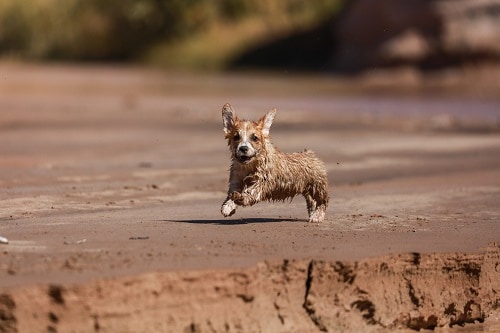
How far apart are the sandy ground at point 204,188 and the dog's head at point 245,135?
1.99 ft

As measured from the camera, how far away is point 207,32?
127ft

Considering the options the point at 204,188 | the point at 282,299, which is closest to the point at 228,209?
the point at 282,299

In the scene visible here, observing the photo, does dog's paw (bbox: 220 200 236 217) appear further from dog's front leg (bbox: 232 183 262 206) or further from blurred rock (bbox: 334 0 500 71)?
blurred rock (bbox: 334 0 500 71)

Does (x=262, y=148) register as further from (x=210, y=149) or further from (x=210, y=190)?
(x=210, y=149)

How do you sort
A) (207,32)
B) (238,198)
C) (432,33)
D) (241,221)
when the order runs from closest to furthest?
(238,198) → (241,221) → (432,33) → (207,32)

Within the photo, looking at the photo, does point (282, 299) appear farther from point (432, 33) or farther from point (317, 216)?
point (432, 33)

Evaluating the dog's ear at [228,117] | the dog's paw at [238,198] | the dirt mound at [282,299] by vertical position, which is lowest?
the dirt mound at [282,299]

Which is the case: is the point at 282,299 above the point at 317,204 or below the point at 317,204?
below

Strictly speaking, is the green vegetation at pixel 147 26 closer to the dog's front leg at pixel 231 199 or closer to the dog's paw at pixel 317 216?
the dog's paw at pixel 317 216

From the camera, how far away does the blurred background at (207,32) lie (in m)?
33.9

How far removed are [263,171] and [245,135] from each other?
37 centimetres

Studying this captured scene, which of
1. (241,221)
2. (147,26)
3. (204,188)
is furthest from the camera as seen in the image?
(147,26)

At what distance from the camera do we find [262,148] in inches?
388

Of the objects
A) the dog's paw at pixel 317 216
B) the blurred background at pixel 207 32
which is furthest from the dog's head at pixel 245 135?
the blurred background at pixel 207 32
